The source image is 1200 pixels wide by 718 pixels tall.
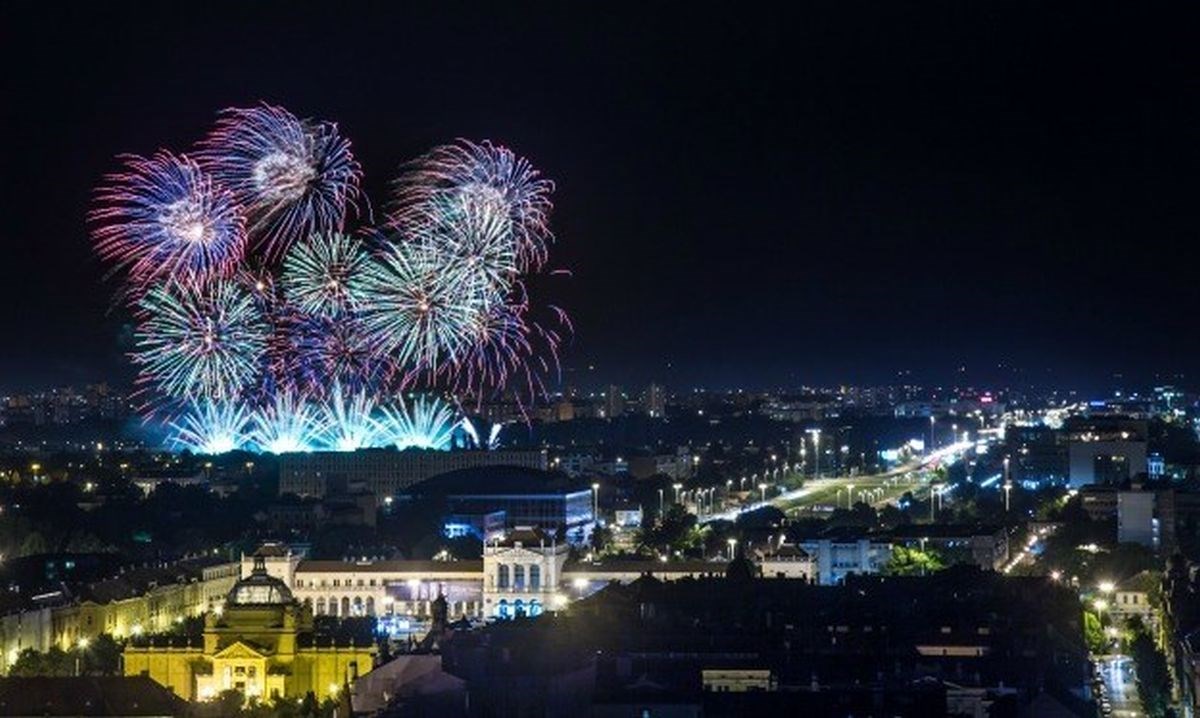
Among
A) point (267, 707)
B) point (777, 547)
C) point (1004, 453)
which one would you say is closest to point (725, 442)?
point (1004, 453)

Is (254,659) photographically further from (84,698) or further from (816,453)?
(816,453)

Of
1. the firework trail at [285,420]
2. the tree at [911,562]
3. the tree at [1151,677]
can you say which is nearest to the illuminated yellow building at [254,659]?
the tree at [1151,677]

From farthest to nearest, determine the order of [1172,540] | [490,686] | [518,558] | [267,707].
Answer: [1172,540] < [518,558] < [267,707] < [490,686]

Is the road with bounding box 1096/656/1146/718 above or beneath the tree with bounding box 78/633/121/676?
beneath

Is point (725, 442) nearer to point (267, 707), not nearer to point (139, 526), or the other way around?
point (139, 526)

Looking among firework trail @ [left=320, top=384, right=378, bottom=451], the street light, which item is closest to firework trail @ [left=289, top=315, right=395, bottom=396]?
firework trail @ [left=320, top=384, right=378, bottom=451]

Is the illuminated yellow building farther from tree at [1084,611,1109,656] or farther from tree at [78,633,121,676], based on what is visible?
tree at [1084,611,1109,656]

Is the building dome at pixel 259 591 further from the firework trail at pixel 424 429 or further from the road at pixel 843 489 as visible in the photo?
the firework trail at pixel 424 429
